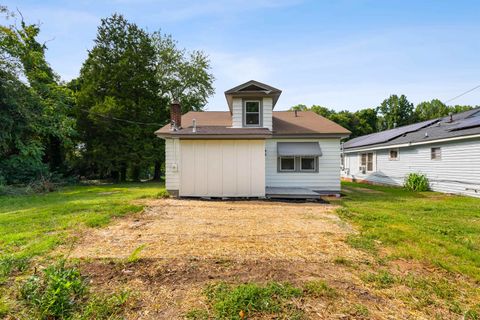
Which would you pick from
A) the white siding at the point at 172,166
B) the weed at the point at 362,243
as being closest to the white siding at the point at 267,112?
the white siding at the point at 172,166

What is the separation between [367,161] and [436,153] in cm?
579

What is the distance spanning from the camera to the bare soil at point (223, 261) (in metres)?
2.50

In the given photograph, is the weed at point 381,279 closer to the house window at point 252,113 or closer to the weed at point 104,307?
the weed at point 104,307

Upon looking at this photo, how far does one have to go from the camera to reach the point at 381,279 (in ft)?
10.0

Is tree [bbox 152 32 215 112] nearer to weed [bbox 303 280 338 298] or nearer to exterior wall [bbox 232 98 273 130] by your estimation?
exterior wall [bbox 232 98 273 130]

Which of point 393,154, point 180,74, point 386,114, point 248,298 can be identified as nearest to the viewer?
Answer: point 248,298

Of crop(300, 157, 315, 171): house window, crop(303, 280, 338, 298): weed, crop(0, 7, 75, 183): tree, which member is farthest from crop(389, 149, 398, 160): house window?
crop(0, 7, 75, 183): tree

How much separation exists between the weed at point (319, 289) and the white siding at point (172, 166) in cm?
808

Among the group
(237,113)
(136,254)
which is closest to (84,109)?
(237,113)

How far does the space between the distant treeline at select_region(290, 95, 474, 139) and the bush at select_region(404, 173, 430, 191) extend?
25110 millimetres

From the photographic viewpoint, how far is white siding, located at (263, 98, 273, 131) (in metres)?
11.0

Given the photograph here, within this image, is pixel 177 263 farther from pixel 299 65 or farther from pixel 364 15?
pixel 299 65

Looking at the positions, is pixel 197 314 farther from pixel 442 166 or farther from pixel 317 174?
pixel 442 166

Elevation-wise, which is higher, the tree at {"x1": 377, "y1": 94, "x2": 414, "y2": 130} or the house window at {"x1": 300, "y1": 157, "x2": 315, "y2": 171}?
the tree at {"x1": 377, "y1": 94, "x2": 414, "y2": 130}
